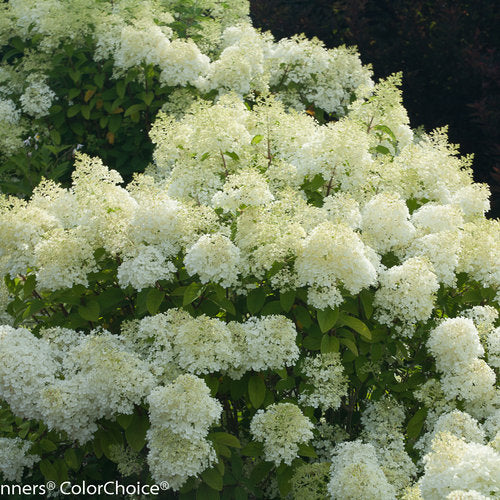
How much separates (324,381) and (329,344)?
7.0 inches

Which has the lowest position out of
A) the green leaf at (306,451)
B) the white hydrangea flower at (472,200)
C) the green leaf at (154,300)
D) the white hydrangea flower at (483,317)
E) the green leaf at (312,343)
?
the green leaf at (306,451)

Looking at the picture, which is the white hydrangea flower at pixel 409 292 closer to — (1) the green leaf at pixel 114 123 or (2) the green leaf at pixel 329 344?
(2) the green leaf at pixel 329 344

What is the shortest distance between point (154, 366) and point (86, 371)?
31 cm

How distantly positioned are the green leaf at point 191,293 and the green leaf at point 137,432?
0.55m

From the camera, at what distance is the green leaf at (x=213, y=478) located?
9.09ft

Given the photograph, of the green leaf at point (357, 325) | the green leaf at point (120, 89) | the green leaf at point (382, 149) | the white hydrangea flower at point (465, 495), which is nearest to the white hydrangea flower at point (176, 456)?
the green leaf at point (357, 325)

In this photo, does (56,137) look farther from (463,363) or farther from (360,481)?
(360,481)

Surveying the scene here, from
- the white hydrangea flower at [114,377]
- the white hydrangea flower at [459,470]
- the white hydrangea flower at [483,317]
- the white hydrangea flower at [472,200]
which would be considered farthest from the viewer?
the white hydrangea flower at [472,200]

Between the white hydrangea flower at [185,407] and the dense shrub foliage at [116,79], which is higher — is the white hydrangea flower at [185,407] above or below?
below

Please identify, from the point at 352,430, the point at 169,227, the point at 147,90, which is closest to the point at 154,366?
the point at 169,227

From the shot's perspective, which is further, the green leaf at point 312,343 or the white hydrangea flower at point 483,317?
the white hydrangea flower at point 483,317

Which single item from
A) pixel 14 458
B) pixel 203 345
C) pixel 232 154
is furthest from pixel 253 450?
pixel 232 154

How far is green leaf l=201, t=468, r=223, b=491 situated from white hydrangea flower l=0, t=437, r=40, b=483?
0.82 metres

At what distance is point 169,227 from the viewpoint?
328 cm
